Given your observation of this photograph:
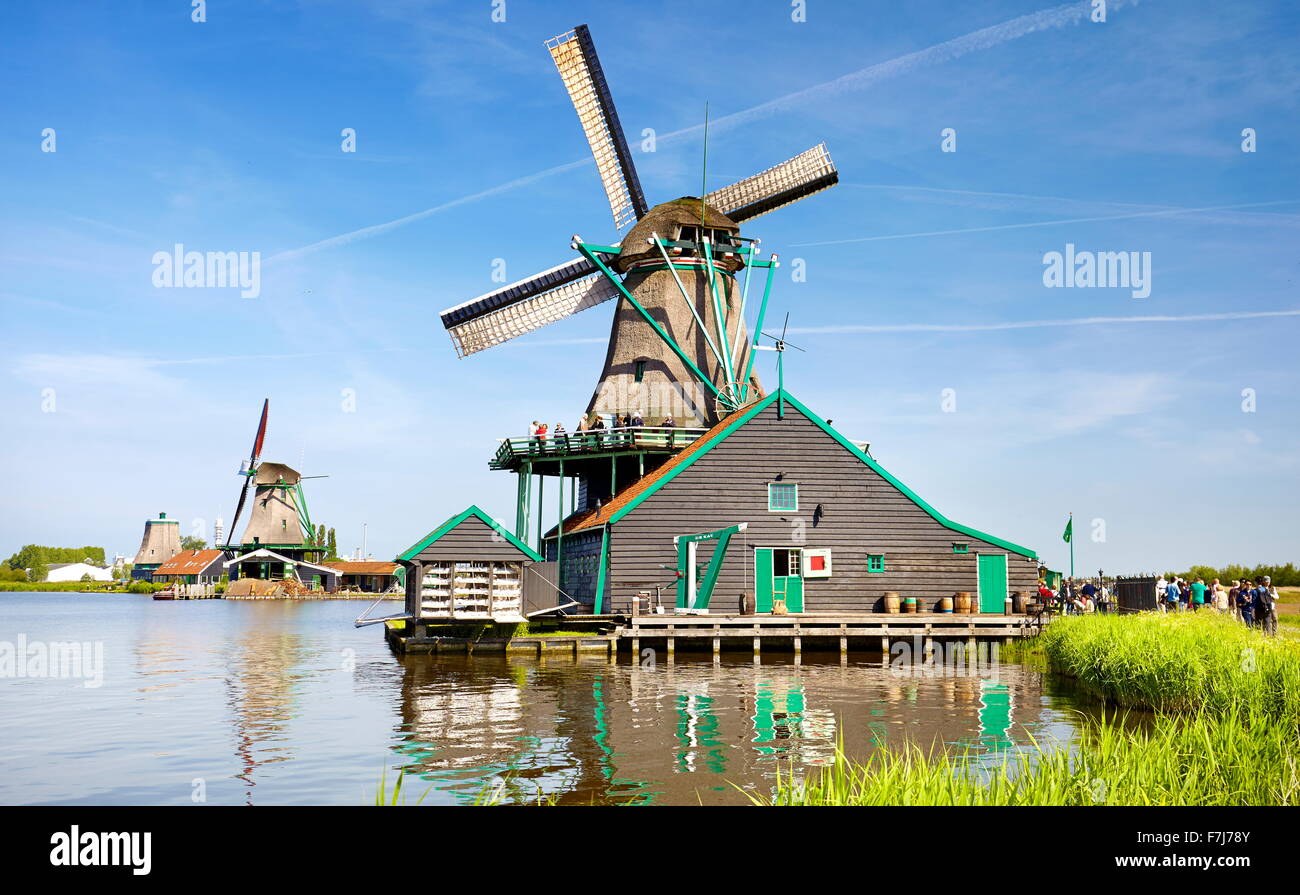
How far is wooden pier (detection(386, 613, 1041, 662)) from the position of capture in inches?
1056

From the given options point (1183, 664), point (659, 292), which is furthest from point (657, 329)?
point (1183, 664)

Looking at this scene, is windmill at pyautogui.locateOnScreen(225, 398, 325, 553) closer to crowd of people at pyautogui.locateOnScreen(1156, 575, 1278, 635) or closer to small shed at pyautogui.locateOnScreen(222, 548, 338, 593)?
small shed at pyautogui.locateOnScreen(222, 548, 338, 593)

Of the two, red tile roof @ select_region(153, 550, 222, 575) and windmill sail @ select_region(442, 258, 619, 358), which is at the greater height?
windmill sail @ select_region(442, 258, 619, 358)

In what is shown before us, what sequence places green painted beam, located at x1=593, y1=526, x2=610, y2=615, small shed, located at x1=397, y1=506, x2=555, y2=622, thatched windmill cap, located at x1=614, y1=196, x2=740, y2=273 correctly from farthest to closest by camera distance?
1. thatched windmill cap, located at x1=614, y1=196, x2=740, y2=273
2. green painted beam, located at x1=593, y1=526, x2=610, y2=615
3. small shed, located at x1=397, y1=506, x2=555, y2=622

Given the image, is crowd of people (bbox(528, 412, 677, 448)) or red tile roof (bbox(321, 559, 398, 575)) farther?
red tile roof (bbox(321, 559, 398, 575))

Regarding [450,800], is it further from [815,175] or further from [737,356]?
[815,175]

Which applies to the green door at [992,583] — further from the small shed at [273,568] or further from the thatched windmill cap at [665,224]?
the small shed at [273,568]

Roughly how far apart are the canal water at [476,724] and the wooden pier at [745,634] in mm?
713

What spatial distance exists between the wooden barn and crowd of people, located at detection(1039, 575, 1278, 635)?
380cm

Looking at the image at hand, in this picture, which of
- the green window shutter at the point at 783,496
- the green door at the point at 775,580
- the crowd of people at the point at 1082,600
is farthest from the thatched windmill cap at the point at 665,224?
the crowd of people at the point at 1082,600

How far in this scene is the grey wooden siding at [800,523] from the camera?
28844mm

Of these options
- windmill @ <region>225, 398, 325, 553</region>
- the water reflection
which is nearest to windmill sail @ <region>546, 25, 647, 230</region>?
the water reflection

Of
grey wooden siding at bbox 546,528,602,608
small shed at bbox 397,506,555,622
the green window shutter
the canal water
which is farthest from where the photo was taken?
grey wooden siding at bbox 546,528,602,608

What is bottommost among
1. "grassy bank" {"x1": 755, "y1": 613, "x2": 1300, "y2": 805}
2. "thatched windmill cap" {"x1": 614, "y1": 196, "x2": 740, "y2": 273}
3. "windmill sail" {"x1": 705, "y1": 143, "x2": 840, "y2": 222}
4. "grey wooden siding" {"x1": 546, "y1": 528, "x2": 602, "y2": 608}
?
"grassy bank" {"x1": 755, "y1": 613, "x2": 1300, "y2": 805}
